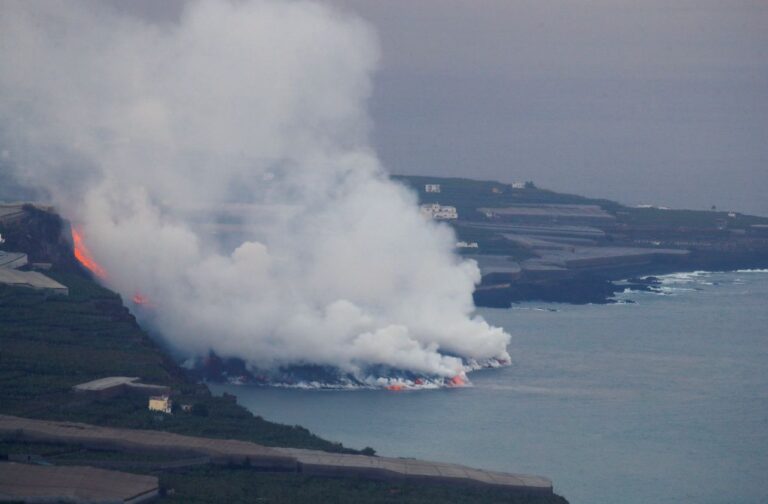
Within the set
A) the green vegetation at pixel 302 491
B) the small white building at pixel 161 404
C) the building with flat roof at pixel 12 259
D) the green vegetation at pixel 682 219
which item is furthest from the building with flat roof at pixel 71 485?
the green vegetation at pixel 682 219

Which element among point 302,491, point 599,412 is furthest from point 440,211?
point 302,491

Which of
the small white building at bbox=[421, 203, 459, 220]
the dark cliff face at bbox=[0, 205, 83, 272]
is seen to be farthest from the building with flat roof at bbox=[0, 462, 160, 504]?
the small white building at bbox=[421, 203, 459, 220]

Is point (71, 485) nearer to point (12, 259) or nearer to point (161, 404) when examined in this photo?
point (161, 404)

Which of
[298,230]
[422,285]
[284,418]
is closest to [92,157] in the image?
[298,230]

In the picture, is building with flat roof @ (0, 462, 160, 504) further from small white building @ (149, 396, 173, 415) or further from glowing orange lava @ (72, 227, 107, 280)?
glowing orange lava @ (72, 227, 107, 280)

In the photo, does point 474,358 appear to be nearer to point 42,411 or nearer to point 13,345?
point 13,345

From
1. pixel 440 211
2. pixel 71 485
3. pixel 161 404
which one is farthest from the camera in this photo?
pixel 440 211
